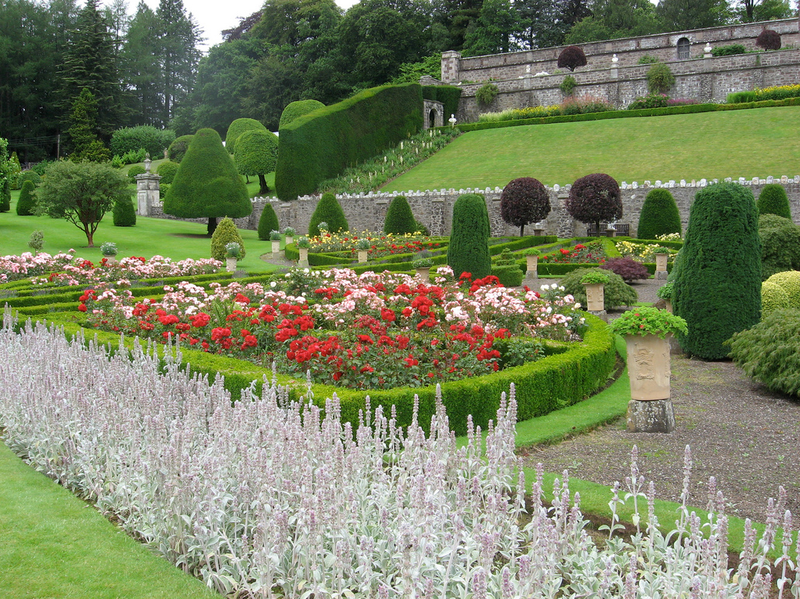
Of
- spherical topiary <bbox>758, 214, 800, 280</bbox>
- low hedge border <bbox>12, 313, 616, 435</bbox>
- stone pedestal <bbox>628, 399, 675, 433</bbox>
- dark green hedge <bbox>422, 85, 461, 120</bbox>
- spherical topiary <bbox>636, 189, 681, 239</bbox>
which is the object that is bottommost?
stone pedestal <bbox>628, 399, 675, 433</bbox>

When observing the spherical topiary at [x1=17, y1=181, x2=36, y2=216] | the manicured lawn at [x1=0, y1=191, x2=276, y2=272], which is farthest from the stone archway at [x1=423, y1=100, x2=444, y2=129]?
the spherical topiary at [x1=17, y1=181, x2=36, y2=216]

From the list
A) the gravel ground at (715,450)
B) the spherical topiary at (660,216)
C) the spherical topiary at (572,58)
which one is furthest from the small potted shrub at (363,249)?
the spherical topiary at (572,58)

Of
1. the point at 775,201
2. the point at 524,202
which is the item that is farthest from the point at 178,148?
the point at 775,201

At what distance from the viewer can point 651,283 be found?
53.6ft

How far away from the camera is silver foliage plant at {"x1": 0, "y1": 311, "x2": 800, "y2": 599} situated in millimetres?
2742

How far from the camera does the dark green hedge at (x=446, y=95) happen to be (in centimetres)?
4078

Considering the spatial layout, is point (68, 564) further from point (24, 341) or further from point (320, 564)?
point (24, 341)

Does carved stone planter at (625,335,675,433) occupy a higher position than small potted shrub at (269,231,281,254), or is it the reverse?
small potted shrub at (269,231,281,254)

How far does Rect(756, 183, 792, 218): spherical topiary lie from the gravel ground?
13.7 meters

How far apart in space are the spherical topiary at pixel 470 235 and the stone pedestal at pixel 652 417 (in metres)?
7.81

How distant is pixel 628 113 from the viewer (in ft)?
115

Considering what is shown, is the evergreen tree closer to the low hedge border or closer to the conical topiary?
the conical topiary

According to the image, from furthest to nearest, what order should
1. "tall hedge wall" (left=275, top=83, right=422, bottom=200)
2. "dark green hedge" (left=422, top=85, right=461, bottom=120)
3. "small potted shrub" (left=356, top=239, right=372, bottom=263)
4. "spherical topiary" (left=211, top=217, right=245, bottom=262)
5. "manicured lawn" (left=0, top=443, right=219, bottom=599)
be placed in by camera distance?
"dark green hedge" (left=422, top=85, right=461, bottom=120) < "tall hedge wall" (left=275, top=83, right=422, bottom=200) < "spherical topiary" (left=211, top=217, right=245, bottom=262) < "small potted shrub" (left=356, top=239, right=372, bottom=263) < "manicured lawn" (left=0, top=443, right=219, bottom=599)

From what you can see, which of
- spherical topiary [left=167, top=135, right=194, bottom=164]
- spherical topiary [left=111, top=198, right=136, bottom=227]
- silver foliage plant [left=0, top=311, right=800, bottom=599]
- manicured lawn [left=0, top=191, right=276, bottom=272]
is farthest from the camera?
spherical topiary [left=167, top=135, right=194, bottom=164]
